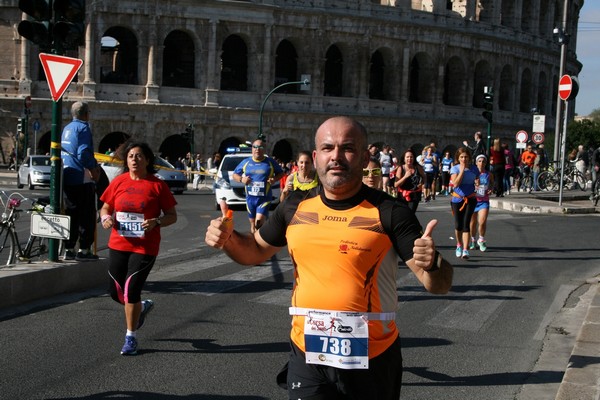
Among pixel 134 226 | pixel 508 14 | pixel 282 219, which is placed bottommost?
pixel 134 226

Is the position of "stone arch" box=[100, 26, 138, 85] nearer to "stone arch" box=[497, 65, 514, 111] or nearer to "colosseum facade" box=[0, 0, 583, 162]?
"colosseum facade" box=[0, 0, 583, 162]

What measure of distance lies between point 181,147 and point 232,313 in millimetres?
39028

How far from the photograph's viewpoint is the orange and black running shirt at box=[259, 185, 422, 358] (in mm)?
3658

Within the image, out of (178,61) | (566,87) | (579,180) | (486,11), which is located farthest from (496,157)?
(486,11)

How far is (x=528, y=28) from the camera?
59.7m

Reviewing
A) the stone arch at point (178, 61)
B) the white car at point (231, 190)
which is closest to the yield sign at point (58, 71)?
the white car at point (231, 190)

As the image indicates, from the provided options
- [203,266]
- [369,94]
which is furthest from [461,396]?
[369,94]

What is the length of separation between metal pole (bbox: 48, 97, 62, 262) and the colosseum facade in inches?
1223

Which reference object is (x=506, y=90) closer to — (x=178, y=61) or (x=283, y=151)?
(x=283, y=151)

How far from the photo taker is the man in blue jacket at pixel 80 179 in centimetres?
933

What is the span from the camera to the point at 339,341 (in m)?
3.65

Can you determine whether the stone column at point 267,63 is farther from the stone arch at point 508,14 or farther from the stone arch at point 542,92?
the stone arch at point 542,92

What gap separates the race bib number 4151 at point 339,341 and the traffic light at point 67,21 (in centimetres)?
657

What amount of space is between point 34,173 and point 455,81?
107ft
